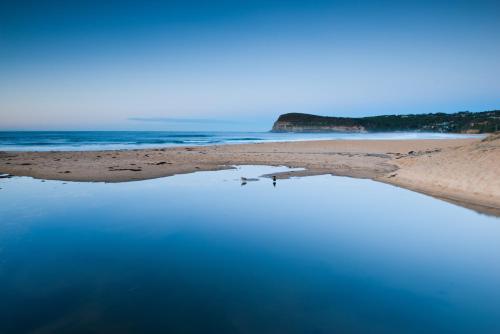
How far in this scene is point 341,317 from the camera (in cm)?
486

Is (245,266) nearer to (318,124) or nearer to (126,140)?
(126,140)

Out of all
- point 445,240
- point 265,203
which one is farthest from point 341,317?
point 265,203

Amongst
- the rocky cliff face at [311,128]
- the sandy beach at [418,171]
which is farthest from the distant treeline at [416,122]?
the sandy beach at [418,171]

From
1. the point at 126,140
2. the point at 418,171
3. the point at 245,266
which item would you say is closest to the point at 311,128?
the point at 126,140

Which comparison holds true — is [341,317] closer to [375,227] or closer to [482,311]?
[482,311]

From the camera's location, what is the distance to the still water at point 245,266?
4.77 meters

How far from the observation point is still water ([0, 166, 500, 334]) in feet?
15.7

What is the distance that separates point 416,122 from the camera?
13562 cm

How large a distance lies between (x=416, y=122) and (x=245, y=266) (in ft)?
476

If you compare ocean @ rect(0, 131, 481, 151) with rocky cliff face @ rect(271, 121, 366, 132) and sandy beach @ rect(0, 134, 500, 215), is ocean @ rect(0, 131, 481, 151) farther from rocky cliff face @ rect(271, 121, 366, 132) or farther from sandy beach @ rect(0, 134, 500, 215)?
rocky cliff face @ rect(271, 121, 366, 132)

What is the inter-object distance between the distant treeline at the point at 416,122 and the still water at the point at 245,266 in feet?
295

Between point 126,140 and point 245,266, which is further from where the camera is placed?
point 126,140

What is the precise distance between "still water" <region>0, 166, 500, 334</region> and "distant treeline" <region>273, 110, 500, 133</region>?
89.8 metres

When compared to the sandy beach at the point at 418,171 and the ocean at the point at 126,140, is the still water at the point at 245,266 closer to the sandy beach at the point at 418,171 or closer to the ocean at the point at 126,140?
the sandy beach at the point at 418,171
